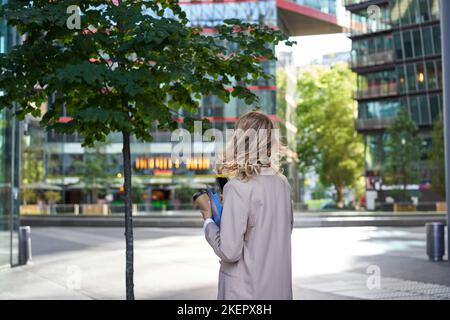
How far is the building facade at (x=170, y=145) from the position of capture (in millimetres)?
54625

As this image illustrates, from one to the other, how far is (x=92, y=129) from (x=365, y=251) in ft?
41.5

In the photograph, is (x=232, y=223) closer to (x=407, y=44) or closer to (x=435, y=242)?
(x=435, y=242)

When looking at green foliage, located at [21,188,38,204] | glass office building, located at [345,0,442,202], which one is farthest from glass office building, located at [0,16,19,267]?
glass office building, located at [345,0,442,202]

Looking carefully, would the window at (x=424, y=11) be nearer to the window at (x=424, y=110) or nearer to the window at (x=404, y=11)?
the window at (x=404, y=11)

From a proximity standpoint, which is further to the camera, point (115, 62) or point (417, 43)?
point (417, 43)

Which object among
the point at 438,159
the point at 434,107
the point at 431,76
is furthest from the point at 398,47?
the point at 438,159

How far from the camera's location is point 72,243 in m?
21.9

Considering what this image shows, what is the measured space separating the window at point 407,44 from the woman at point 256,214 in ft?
185

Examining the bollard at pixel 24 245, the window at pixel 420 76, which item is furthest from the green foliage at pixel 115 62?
the window at pixel 420 76

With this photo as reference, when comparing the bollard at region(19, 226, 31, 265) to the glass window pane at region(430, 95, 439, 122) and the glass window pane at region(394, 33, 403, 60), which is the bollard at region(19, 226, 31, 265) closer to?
the glass window pane at region(430, 95, 439, 122)

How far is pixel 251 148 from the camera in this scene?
347cm

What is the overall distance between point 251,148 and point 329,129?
199ft

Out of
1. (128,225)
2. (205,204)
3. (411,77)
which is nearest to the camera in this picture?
(205,204)

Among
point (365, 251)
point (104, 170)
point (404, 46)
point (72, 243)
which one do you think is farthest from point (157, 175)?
point (365, 251)
